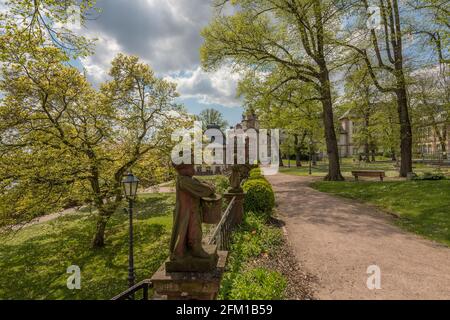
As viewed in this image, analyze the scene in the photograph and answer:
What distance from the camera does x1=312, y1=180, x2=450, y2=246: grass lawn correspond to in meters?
9.84

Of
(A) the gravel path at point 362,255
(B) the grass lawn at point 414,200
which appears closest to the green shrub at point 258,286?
(A) the gravel path at point 362,255

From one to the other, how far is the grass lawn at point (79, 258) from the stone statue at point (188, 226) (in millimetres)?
5846

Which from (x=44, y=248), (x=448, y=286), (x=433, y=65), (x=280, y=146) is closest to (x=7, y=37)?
(x=44, y=248)

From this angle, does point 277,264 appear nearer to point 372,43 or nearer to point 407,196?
point 407,196

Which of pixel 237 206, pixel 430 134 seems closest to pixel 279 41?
pixel 237 206

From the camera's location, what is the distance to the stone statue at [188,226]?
333 centimetres

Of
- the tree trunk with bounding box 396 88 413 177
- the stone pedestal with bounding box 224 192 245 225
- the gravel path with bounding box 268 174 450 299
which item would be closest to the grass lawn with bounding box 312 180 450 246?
the gravel path with bounding box 268 174 450 299

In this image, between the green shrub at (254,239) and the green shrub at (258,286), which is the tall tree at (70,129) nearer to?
the green shrub at (254,239)

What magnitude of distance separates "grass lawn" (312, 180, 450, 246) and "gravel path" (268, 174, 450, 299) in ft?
2.79

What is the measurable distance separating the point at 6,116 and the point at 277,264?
391 inches

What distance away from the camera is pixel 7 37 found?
846cm

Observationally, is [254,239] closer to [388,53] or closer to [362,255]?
[362,255]

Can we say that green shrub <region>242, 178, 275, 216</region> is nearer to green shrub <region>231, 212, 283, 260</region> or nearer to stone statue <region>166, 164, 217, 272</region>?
green shrub <region>231, 212, 283, 260</region>

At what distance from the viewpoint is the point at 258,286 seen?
499 cm
